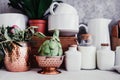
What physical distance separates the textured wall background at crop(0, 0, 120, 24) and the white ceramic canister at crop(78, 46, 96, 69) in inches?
9.6

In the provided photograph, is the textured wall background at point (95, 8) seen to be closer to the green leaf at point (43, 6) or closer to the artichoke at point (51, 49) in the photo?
the green leaf at point (43, 6)

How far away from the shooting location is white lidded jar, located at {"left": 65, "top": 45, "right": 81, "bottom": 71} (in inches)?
33.4

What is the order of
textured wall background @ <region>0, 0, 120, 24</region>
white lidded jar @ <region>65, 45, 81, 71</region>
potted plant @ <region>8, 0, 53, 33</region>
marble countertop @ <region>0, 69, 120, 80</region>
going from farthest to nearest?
1. textured wall background @ <region>0, 0, 120, 24</region>
2. potted plant @ <region>8, 0, 53, 33</region>
3. white lidded jar @ <region>65, 45, 81, 71</region>
4. marble countertop @ <region>0, 69, 120, 80</region>

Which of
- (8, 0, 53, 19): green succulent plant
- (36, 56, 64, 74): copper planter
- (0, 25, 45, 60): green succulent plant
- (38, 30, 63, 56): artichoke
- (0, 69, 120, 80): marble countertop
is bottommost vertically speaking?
(0, 69, 120, 80): marble countertop

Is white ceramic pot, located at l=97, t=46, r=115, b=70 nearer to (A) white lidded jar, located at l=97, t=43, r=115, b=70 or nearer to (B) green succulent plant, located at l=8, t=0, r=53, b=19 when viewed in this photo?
(A) white lidded jar, located at l=97, t=43, r=115, b=70

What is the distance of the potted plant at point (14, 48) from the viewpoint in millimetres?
813

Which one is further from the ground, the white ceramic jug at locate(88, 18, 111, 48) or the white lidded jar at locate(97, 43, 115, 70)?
the white ceramic jug at locate(88, 18, 111, 48)

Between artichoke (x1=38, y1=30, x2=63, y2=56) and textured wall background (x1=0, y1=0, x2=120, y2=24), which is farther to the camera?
textured wall background (x1=0, y1=0, x2=120, y2=24)

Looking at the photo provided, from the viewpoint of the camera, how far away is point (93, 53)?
907 mm

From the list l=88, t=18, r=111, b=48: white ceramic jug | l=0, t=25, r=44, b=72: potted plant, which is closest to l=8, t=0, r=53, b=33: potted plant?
l=0, t=25, r=44, b=72: potted plant

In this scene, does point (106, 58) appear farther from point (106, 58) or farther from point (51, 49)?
point (51, 49)

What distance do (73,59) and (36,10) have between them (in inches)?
11.9

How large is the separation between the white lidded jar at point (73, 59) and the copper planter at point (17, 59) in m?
0.17

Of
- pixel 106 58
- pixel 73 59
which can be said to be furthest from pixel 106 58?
pixel 73 59
